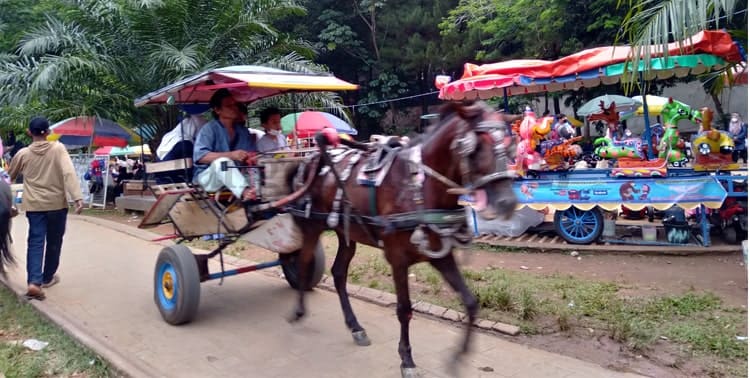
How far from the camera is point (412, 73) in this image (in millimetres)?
22766

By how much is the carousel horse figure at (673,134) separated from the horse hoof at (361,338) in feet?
18.2

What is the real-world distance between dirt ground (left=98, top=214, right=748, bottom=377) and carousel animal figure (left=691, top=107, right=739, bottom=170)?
121 cm

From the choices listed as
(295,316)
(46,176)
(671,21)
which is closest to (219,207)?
(295,316)

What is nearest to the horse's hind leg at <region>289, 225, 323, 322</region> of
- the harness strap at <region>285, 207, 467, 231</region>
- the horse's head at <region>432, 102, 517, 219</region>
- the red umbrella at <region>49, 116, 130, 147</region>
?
the harness strap at <region>285, 207, 467, 231</region>

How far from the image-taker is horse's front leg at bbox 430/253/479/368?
11.4ft

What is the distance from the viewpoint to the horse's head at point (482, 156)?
10.2 feet

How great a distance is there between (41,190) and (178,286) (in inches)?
80.5

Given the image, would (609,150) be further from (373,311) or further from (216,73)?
(216,73)

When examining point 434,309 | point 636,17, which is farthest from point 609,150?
point 434,309

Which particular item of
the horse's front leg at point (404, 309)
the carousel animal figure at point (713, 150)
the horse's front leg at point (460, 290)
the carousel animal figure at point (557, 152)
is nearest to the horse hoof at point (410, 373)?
the horse's front leg at point (404, 309)

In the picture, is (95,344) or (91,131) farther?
(91,131)

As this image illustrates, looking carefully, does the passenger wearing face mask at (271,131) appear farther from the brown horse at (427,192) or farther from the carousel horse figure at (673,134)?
the carousel horse figure at (673,134)

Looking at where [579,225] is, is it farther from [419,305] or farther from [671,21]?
[419,305]

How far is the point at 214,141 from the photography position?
507 centimetres
